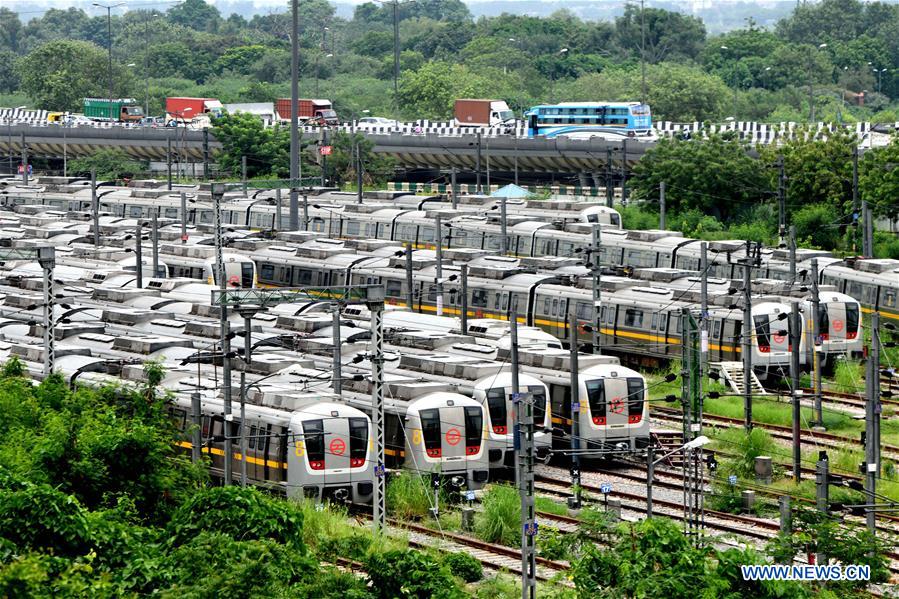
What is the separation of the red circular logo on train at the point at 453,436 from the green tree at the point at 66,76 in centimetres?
11890

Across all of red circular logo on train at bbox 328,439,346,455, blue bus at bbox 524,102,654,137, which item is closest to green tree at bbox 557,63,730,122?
blue bus at bbox 524,102,654,137

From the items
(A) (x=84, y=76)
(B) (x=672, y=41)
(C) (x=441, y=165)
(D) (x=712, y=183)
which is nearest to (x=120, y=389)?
(D) (x=712, y=183)

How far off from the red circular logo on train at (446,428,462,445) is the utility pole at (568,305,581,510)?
8.01ft

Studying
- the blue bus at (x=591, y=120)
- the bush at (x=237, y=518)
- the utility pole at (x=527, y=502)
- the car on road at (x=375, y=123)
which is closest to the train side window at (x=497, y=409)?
the utility pole at (x=527, y=502)

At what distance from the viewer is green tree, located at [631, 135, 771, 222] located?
74000mm

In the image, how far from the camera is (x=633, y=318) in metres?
48.3

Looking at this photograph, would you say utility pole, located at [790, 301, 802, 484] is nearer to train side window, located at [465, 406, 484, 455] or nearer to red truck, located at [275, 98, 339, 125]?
train side window, located at [465, 406, 484, 455]

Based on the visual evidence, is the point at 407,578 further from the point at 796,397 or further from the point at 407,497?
the point at 796,397

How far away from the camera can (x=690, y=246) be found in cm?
5803

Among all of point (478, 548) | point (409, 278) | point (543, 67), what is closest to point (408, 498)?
point (478, 548)

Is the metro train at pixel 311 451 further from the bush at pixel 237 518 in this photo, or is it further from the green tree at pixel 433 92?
the green tree at pixel 433 92

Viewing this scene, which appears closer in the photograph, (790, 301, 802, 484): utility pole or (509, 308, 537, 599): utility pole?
(509, 308, 537, 599): utility pole

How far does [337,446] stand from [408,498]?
6.07ft

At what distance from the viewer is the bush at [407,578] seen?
23016mm
